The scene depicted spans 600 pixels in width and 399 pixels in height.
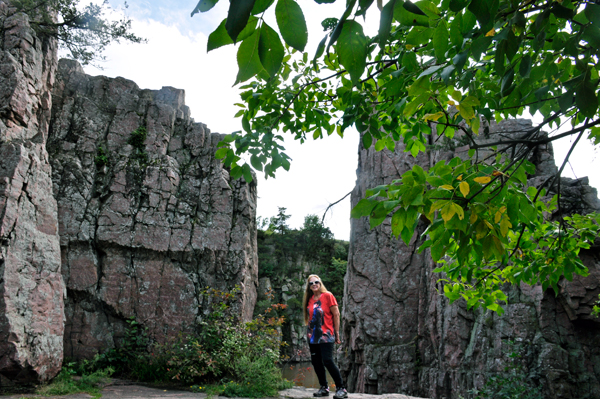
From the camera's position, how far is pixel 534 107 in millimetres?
2020

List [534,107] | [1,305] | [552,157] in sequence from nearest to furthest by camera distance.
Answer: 1. [534,107]
2. [1,305]
3. [552,157]

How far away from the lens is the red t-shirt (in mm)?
4586

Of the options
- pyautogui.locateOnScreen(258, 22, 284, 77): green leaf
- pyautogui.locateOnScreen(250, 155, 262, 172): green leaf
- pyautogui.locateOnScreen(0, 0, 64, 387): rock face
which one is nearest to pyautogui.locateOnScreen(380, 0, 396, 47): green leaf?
pyautogui.locateOnScreen(258, 22, 284, 77): green leaf

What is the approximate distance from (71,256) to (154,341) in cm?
272

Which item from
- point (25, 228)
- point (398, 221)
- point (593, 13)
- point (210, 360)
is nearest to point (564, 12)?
point (593, 13)

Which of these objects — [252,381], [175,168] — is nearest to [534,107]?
[252,381]

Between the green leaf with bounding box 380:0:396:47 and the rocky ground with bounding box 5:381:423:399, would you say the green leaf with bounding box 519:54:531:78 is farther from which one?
the rocky ground with bounding box 5:381:423:399

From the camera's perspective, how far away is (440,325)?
784 centimetres

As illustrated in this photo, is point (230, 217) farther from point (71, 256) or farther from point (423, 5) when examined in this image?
point (423, 5)

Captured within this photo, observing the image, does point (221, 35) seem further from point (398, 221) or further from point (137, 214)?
point (137, 214)

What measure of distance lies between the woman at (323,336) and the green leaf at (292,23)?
4.19 m

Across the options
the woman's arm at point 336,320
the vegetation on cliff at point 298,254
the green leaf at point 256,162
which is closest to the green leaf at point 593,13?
the green leaf at point 256,162

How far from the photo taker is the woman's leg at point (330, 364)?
4.50m

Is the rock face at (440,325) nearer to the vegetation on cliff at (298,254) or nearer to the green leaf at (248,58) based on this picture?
the green leaf at (248,58)
